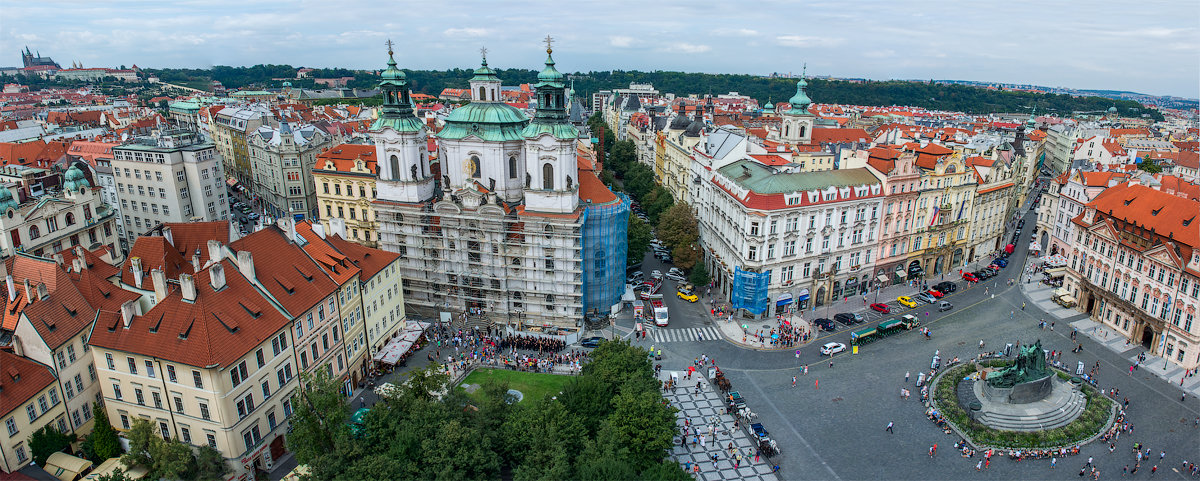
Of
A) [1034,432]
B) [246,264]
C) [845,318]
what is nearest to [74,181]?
[246,264]

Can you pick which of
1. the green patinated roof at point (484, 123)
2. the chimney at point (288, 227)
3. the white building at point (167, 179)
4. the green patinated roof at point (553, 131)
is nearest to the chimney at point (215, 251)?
the chimney at point (288, 227)

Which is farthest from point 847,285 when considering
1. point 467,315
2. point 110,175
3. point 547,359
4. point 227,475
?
point 110,175

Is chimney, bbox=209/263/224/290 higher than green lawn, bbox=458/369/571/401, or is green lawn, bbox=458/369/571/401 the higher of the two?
chimney, bbox=209/263/224/290

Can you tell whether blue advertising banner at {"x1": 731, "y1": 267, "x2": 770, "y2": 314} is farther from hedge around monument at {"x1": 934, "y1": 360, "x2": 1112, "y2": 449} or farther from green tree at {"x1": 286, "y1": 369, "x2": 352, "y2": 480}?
green tree at {"x1": 286, "y1": 369, "x2": 352, "y2": 480}

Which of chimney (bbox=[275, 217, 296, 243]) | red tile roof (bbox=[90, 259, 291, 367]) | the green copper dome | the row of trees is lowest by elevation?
the row of trees

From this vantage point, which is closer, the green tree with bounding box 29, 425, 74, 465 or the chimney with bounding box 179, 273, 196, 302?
the green tree with bounding box 29, 425, 74, 465

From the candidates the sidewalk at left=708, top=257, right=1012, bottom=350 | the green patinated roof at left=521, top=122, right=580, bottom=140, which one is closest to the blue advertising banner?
the sidewalk at left=708, top=257, right=1012, bottom=350

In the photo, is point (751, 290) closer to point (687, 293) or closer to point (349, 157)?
point (687, 293)

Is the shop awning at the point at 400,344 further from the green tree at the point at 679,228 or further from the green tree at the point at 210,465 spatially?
the green tree at the point at 679,228
